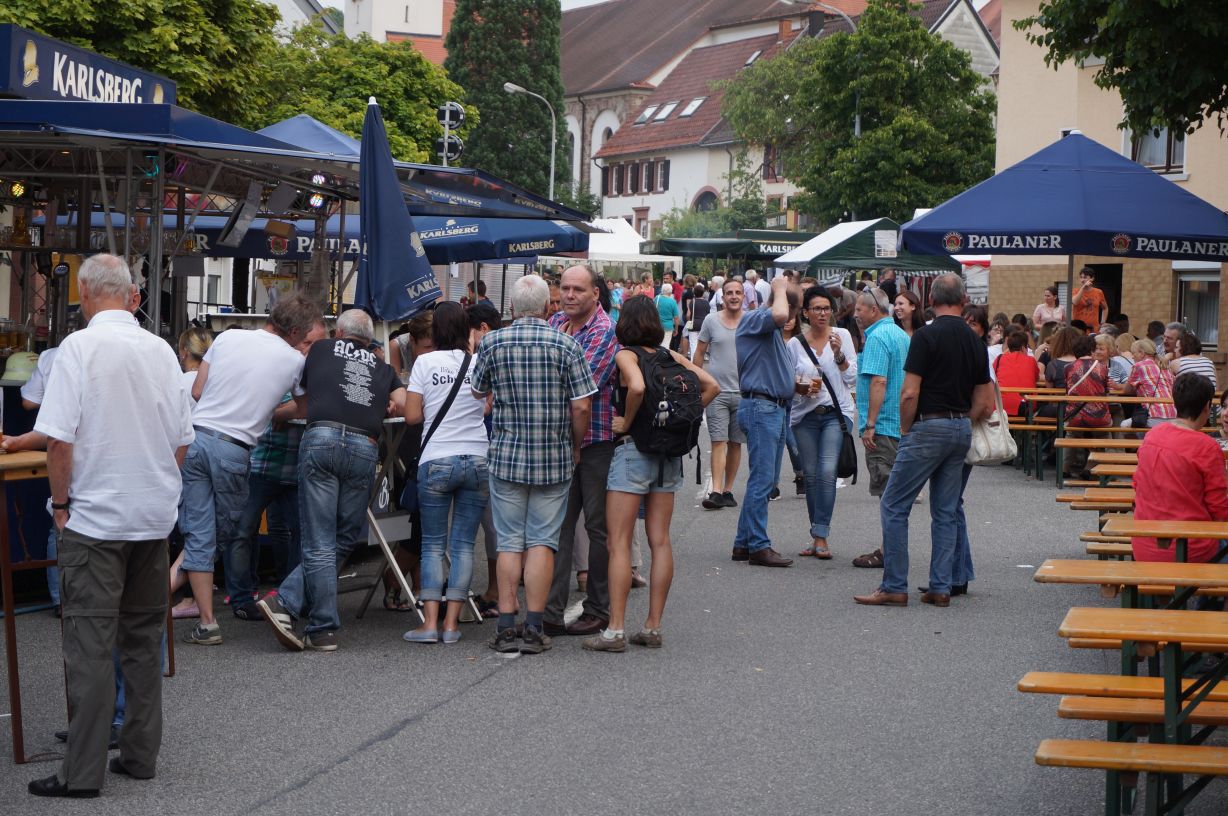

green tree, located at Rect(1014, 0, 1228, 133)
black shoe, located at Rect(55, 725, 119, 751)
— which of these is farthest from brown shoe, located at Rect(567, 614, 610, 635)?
green tree, located at Rect(1014, 0, 1228, 133)

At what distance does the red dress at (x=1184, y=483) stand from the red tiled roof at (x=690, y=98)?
7396 cm

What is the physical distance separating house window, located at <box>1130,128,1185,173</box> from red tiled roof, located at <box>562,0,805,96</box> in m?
53.9

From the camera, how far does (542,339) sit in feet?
26.1

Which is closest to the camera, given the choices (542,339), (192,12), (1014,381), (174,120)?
(542,339)

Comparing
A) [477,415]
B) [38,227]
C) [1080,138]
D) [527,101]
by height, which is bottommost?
[477,415]

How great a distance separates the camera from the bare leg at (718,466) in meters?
13.5

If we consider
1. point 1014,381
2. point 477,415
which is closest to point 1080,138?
point 1014,381

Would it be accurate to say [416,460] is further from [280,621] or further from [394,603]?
[280,621]

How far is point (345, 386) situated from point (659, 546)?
5.86 feet

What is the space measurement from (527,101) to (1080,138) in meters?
65.0

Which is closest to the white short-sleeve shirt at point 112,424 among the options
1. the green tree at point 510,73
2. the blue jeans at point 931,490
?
the blue jeans at point 931,490

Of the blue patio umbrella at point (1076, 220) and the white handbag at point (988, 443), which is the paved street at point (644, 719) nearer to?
the white handbag at point (988, 443)

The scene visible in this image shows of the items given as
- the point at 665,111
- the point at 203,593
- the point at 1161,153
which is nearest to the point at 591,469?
the point at 203,593

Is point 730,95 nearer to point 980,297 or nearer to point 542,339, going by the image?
point 980,297
